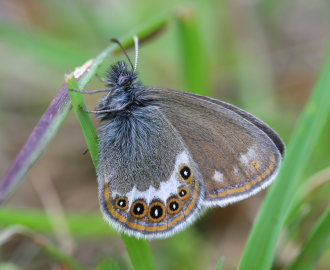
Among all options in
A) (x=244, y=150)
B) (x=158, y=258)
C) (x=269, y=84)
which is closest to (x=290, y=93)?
(x=269, y=84)

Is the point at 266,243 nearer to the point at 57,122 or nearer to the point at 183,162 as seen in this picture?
the point at 183,162

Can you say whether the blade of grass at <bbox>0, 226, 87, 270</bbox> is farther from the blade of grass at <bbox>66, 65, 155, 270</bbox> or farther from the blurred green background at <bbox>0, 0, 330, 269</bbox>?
the blade of grass at <bbox>66, 65, 155, 270</bbox>

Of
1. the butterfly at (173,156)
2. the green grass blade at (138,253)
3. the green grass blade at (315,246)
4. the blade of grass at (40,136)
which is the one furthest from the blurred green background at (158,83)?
the blade of grass at (40,136)

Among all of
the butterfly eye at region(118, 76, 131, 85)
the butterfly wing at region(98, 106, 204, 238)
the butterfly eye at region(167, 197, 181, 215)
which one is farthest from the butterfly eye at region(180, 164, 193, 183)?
the butterfly eye at region(118, 76, 131, 85)

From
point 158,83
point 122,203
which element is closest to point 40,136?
point 122,203

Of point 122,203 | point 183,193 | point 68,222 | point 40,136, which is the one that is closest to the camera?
point 40,136

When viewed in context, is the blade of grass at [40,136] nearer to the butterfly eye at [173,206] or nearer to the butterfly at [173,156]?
the butterfly at [173,156]

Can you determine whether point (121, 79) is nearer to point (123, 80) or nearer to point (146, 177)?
point (123, 80)
